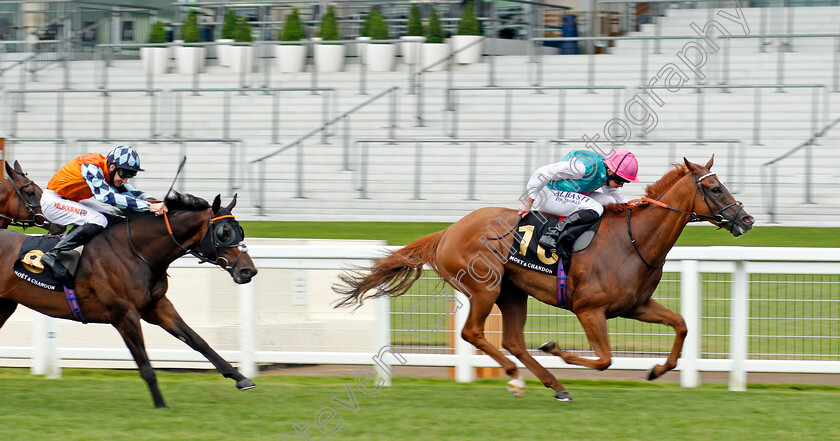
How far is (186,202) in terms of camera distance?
18.4 feet

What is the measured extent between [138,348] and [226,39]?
438 inches

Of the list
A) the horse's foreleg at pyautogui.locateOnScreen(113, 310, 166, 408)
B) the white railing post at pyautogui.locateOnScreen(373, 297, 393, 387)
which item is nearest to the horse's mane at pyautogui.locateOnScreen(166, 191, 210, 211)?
the horse's foreleg at pyautogui.locateOnScreen(113, 310, 166, 408)

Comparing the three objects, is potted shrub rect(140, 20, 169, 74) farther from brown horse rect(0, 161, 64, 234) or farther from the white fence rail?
the white fence rail

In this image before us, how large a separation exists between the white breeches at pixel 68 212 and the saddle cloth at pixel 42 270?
0.43ft

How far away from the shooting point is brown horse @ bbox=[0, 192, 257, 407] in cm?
546

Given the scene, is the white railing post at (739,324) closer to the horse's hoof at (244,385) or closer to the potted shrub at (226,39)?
the horse's hoof at (244,385)

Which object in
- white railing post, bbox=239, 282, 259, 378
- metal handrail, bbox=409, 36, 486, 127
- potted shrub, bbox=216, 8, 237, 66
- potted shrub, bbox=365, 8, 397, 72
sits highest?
potted shrub, bbox=216, 8, 237, 66

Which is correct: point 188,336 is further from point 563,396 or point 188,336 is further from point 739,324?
point 739,324

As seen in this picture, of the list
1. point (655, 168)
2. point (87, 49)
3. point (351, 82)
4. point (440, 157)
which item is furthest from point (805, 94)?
point (87, 49)

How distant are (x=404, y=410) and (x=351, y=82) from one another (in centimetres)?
967

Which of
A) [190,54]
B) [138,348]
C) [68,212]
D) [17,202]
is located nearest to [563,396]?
[138,348]

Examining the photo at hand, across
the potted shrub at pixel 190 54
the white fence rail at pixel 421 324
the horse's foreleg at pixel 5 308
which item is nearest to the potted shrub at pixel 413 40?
the potted shrub at pixel 190 54

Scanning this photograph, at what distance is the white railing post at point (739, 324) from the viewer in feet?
19.8

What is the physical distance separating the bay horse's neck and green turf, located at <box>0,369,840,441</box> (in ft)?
2.91
